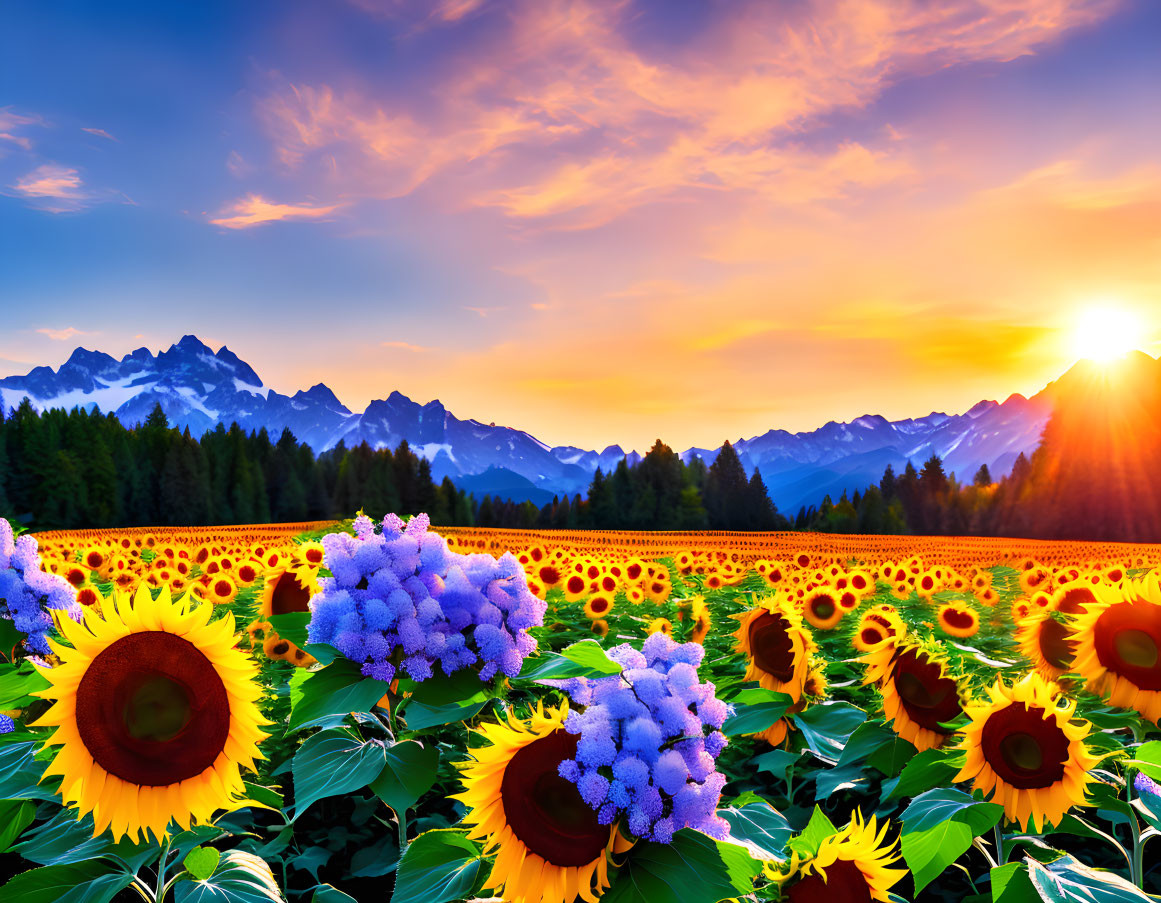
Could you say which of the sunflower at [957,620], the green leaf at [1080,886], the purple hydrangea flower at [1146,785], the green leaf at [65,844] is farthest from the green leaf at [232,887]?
the sunflower at [957,620]

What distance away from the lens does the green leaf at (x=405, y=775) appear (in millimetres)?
2576

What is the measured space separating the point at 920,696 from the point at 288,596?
473 cm

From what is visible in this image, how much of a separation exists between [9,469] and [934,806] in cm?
8334

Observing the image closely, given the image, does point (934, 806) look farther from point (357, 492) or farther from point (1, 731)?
point (357, 492)

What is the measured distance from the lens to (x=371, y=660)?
109 inches

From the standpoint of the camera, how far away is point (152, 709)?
2221mm

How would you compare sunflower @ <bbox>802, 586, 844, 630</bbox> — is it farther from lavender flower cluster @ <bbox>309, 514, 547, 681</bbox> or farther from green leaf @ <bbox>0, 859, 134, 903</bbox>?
green leaf @ <bbox>0, 859, 134, 903</bbox>

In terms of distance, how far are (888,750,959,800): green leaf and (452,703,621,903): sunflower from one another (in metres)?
1.70

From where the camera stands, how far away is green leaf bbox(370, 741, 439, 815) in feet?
8.45

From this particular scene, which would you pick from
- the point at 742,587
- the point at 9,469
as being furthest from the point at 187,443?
the point at 742,587

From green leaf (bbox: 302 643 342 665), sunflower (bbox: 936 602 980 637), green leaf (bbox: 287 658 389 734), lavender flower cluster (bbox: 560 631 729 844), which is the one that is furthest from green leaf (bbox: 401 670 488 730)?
sunflower (bbox: 936 602 980 637)

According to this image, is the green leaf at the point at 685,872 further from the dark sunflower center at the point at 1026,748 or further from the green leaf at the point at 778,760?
the green leaf at the point at 778,760

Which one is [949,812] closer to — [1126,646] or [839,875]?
[839,875]

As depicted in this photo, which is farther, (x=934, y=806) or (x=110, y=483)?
(x=110, y=483)
